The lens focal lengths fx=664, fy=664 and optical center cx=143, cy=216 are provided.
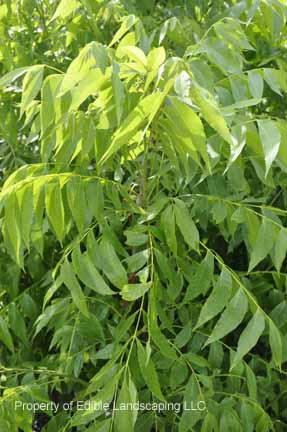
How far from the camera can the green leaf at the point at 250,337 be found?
1033 millimetres

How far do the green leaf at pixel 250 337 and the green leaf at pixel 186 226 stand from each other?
6.1 inches

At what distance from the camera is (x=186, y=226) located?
3.54 feet

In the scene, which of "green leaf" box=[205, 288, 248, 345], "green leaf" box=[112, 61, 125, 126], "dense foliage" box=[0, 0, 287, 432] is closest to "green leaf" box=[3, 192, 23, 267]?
"dense foliage" box=[0, 0, 287, 432]

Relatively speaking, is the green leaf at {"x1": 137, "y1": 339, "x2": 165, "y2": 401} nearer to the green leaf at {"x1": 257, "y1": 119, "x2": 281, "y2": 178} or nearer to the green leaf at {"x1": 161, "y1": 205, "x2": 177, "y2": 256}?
the green leaf at {"x1": 161, "y1": 205, "x2": 177, "y2": 256}

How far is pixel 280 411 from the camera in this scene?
1.69 metres

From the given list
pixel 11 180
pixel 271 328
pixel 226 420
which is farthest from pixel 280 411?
pixel 11 180

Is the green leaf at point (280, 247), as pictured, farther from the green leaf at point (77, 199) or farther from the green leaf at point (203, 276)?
the green leaf at point (77, 199)

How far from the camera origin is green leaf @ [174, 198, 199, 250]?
41.9 inches

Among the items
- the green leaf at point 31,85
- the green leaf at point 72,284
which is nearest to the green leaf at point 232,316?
the green leaf at point 72,284

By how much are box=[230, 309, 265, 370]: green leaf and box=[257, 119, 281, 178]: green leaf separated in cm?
28

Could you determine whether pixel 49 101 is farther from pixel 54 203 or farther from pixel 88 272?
pixel 88 272

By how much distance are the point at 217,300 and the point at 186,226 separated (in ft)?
0.43

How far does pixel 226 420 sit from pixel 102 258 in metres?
0.40

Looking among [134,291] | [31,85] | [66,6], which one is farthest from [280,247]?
[66,6]
